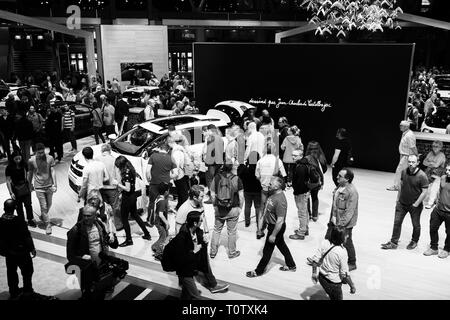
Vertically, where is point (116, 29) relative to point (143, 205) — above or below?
above

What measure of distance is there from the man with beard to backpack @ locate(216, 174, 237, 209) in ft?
10.5

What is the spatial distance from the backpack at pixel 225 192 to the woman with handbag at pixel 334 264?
1.96 m

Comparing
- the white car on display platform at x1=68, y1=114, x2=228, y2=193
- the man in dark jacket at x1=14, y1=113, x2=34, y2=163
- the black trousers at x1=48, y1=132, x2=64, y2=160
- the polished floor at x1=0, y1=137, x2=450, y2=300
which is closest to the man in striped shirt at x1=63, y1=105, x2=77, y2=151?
the black trousers at x1=48, y1=132, x2=64, y2=160

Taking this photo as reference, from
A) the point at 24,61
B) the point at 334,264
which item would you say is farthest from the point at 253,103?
the point at 24,61

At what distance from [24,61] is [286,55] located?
79.0 feet

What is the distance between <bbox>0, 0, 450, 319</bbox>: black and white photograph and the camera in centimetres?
564

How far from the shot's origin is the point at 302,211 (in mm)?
7773

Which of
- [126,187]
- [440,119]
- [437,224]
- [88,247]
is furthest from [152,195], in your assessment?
[440,119]

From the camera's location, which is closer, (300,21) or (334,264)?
(334,264)

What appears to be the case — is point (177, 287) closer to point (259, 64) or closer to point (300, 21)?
point (259, 64)

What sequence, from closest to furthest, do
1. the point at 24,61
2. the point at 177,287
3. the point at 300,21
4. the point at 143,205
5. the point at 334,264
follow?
the point at 334,264 → the point at 177,287 → the point at 143,205 → the point at 24,61 → the point at 300,21

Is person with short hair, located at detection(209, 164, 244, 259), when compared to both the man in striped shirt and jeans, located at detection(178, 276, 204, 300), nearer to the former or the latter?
jeans, located at detection(178, 276, 204, 300)
